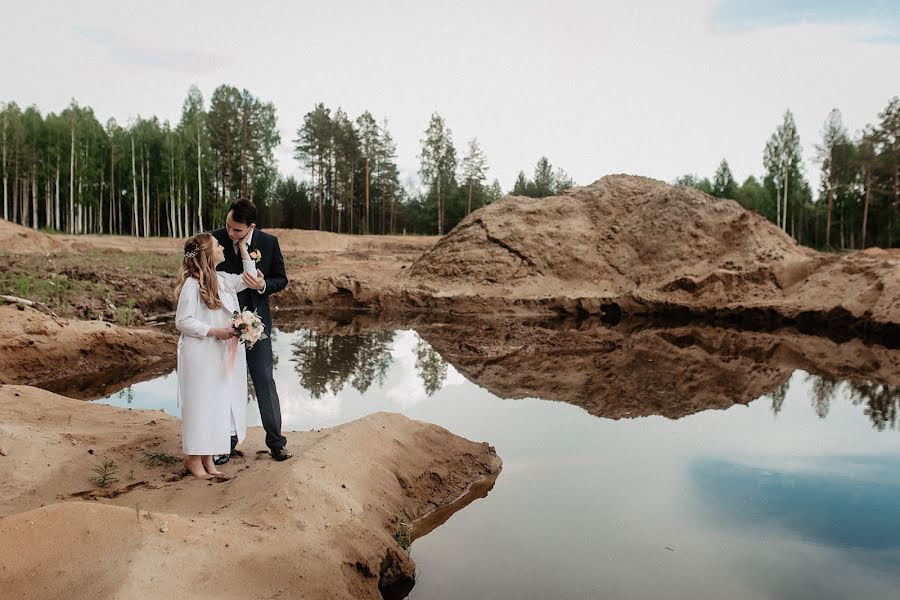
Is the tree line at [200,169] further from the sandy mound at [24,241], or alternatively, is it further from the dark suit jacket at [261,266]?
the dark suit jacket at [261,266]

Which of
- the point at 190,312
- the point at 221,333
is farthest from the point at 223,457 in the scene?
the point at 190,312

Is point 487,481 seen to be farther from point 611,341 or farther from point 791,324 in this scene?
point 791,324

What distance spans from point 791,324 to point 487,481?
15.0 meters

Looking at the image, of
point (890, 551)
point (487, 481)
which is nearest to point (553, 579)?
point (487, 481)

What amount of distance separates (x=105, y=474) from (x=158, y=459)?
1.76 feet

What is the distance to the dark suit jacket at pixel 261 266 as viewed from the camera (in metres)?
5.58

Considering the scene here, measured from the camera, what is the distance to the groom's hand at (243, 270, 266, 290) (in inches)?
212

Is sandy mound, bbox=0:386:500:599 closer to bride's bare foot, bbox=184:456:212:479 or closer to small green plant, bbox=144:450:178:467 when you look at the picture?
small green plant, bbox=144:450:178:467

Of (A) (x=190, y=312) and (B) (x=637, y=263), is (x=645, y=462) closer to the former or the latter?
(A) (x=190, y=312)

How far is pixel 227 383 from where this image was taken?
5266mm

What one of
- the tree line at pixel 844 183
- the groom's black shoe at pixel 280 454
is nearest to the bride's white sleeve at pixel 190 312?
the groom's black shoe at pixel 280 454

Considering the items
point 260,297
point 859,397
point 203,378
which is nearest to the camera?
point 203,378

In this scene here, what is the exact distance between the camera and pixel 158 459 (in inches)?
218

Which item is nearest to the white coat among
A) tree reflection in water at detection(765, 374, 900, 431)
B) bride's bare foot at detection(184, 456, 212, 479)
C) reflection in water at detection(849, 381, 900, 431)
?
bride's bare foot at detection(184, 456, 212, 479)
